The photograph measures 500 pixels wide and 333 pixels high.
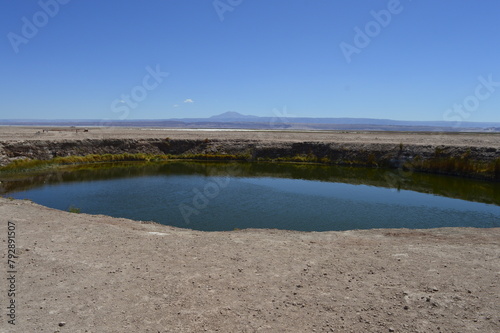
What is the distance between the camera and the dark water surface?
62.4 feet

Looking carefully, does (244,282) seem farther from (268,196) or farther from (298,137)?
A: (298,137)

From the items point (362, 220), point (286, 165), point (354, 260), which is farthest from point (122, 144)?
point (354, 260)

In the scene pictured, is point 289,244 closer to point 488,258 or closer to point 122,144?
point 488,258

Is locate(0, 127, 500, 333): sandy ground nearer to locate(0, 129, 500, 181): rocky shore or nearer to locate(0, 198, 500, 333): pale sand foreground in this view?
locate(0, 198, 500, 333): pale sand foreground

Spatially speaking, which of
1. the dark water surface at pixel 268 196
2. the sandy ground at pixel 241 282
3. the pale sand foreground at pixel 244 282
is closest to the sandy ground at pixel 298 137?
the dark water surface at pixel 268 196

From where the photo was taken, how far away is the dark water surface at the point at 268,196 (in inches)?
749

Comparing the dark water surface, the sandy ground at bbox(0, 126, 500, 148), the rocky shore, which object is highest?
the sandy ground at bbox(0, 126, 500, 148)

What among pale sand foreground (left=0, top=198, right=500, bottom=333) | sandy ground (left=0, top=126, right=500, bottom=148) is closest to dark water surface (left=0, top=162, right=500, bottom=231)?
pale sand foreground (left=0, top=198, right=500, bottom=333)

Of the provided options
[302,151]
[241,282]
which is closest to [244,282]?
[241,282]

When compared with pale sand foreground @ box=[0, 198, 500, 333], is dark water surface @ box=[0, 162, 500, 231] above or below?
below

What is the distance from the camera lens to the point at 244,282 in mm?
8945

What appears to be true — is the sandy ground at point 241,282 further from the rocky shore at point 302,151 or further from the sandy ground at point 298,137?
the sandy ground at point 298,137

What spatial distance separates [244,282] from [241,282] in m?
0.08

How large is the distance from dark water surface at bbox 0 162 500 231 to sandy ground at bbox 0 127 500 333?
556 centimetres
